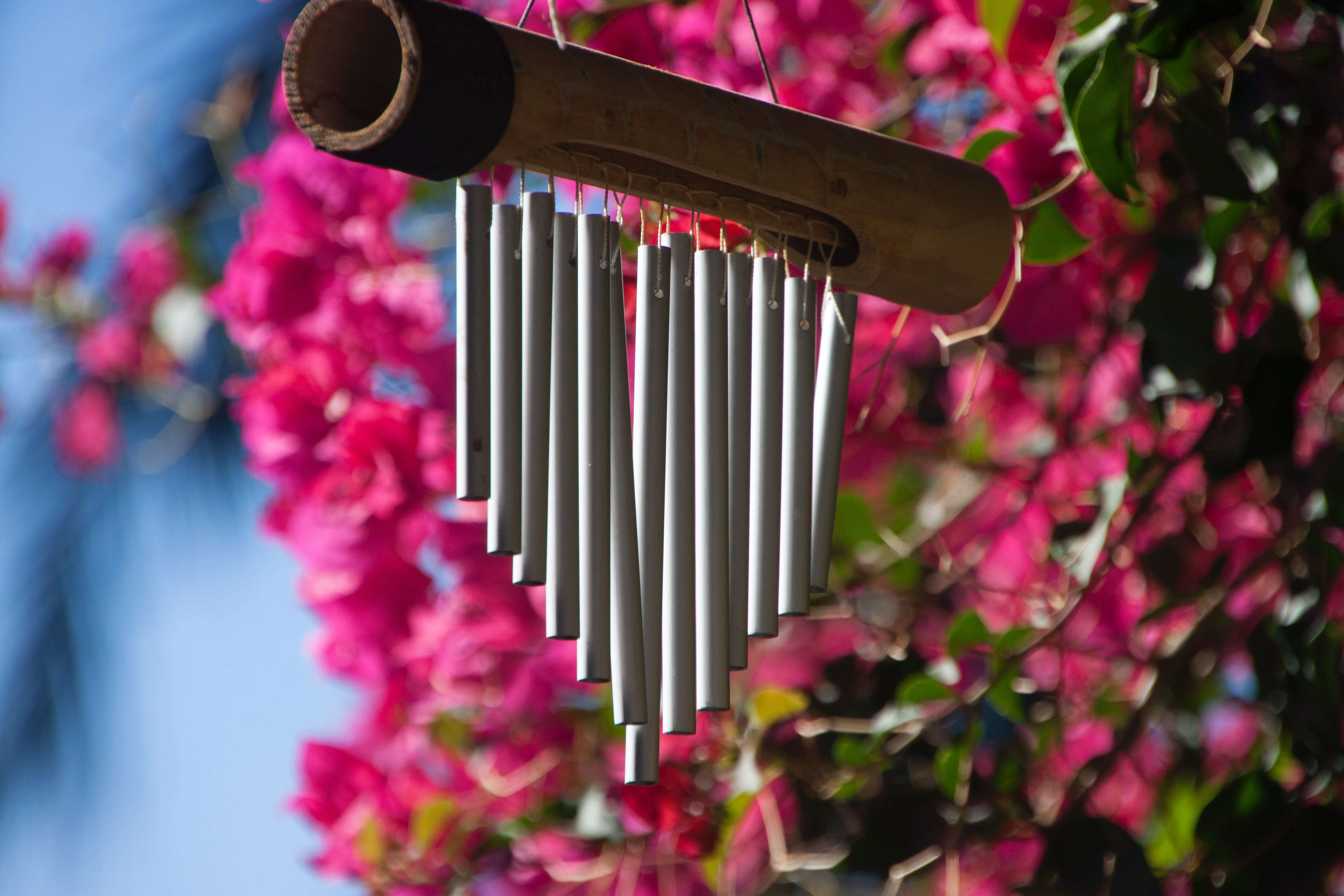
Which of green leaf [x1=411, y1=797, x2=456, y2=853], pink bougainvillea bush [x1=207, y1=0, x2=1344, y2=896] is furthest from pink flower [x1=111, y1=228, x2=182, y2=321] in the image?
green leaf [x1=411, y1=797, x2=456, y2=853]

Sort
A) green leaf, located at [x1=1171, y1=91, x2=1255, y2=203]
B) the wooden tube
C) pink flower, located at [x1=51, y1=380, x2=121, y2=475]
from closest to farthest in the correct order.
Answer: the wooden tube < green leaf, located at [x1=1171, y1=91, x2=1255, y2=203] < pink flower, located at [x1=51, y1=380, x2=121, y2=475]

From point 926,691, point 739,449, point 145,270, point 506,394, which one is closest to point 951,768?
point 926,691

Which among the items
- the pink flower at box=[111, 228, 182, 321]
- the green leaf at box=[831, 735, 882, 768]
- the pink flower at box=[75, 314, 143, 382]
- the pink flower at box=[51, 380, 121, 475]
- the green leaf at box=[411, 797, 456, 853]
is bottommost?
the green leaf at box=[411, 797, 456, 853]

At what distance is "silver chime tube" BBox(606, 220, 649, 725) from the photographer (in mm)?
533

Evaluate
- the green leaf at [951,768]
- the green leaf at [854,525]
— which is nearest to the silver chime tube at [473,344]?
the green leaf at [951,768]

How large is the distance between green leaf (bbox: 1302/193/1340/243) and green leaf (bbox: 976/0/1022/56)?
20cm

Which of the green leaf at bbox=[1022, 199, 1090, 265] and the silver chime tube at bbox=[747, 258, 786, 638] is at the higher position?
the green leaf at bbox=[1022, 199, 1090, 265]

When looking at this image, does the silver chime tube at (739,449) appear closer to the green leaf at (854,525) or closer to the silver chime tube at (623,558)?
the silver chime tube at (623,558)

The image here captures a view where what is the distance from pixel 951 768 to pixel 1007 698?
0.06 meters

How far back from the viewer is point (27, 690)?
5.34 feet

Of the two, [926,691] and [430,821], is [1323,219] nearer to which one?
[926,691]

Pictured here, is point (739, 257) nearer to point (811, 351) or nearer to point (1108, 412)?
point (811, 351)

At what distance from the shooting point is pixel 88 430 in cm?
164

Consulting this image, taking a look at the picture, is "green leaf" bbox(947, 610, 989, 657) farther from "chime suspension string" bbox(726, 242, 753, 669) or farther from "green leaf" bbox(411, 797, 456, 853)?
"green leaf" bbox(411, 797, 456, 853)
